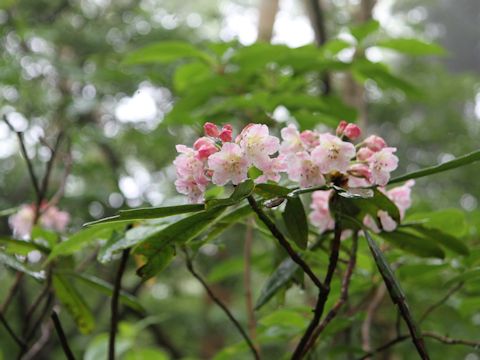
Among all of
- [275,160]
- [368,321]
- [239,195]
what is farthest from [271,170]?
[368,321]

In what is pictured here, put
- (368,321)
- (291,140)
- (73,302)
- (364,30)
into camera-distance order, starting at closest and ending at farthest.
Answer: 1. (291,140)
2. (73,302)
3. (368,321)
4. (364,30)

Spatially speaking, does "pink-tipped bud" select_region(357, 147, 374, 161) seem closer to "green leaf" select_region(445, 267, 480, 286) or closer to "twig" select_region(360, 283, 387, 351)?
"green leaf" select_region(445, 267, 480, 286)

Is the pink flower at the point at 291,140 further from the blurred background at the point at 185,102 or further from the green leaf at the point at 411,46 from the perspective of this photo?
the green leaf at the point at 411,46

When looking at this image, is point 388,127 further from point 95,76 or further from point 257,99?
point 257,99

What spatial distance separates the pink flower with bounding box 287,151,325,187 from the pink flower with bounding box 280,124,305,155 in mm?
43

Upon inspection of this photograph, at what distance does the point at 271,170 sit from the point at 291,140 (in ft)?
0.32

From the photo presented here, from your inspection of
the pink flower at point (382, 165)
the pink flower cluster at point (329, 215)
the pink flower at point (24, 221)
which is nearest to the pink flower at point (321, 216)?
the pink flower cluster at point (329, 215)

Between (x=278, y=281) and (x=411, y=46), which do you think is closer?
(x=278, y=281)

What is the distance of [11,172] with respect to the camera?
301cm

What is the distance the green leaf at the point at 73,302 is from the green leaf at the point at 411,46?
3.14 ft

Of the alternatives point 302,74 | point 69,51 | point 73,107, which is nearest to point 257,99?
point 302,74

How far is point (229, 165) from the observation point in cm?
63

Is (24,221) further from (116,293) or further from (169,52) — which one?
(116,293)

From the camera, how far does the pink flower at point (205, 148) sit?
2.21 ft
